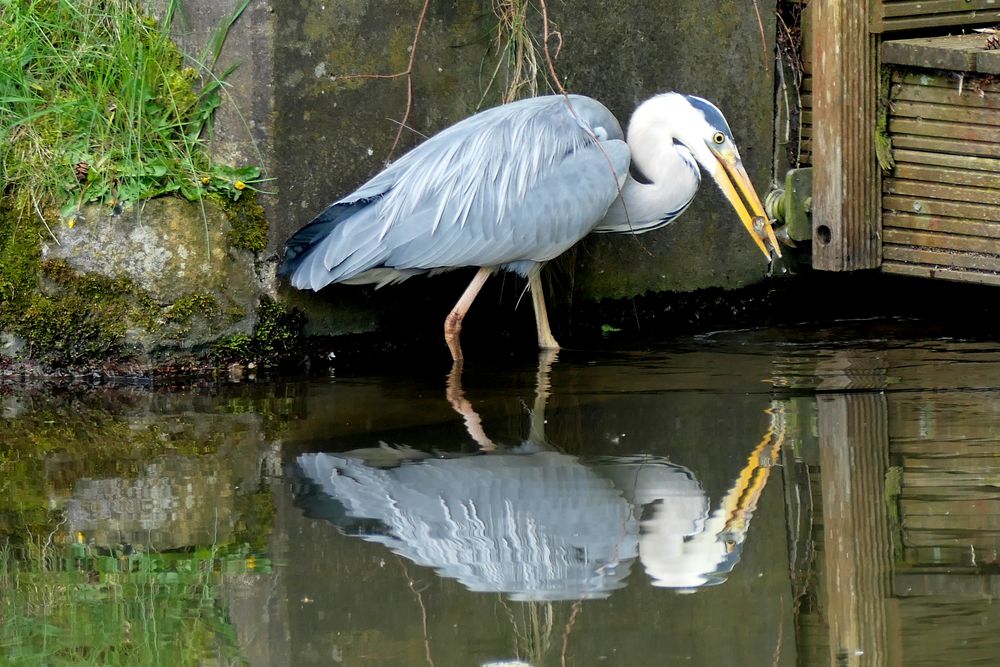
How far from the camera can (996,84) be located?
604cm

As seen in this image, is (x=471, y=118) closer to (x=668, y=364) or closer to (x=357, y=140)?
(x=357, y=140)

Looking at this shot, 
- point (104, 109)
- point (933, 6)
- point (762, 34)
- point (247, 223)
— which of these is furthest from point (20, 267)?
point (933, 6)

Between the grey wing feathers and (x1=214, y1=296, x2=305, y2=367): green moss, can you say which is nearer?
the grey wing feathers

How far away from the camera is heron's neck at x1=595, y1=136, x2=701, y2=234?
20.9 feet

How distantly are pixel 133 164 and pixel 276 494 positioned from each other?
218 centimetres

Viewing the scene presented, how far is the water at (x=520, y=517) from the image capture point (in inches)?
122

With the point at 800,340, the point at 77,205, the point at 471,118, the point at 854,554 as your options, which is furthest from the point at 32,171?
the point at 854,554

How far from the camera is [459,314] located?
6.16 metres

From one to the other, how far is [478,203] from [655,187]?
3.01 ft

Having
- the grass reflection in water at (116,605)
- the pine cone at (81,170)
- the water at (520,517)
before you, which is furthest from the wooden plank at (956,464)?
the pine cone at (81,170)

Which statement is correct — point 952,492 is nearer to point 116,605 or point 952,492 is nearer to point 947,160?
point 116,605

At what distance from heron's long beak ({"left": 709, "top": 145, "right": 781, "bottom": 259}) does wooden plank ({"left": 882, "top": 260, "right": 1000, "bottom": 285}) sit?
1.83ft

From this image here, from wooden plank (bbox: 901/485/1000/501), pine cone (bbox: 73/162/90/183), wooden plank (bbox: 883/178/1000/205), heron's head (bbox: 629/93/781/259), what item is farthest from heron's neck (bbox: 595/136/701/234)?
wooden plank (bbox: 901/485/1000/501)

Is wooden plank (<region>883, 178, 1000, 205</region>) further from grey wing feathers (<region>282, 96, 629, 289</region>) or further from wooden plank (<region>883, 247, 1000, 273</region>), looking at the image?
grey wing feathers (<region>282, 96, 629, 289</region>)
